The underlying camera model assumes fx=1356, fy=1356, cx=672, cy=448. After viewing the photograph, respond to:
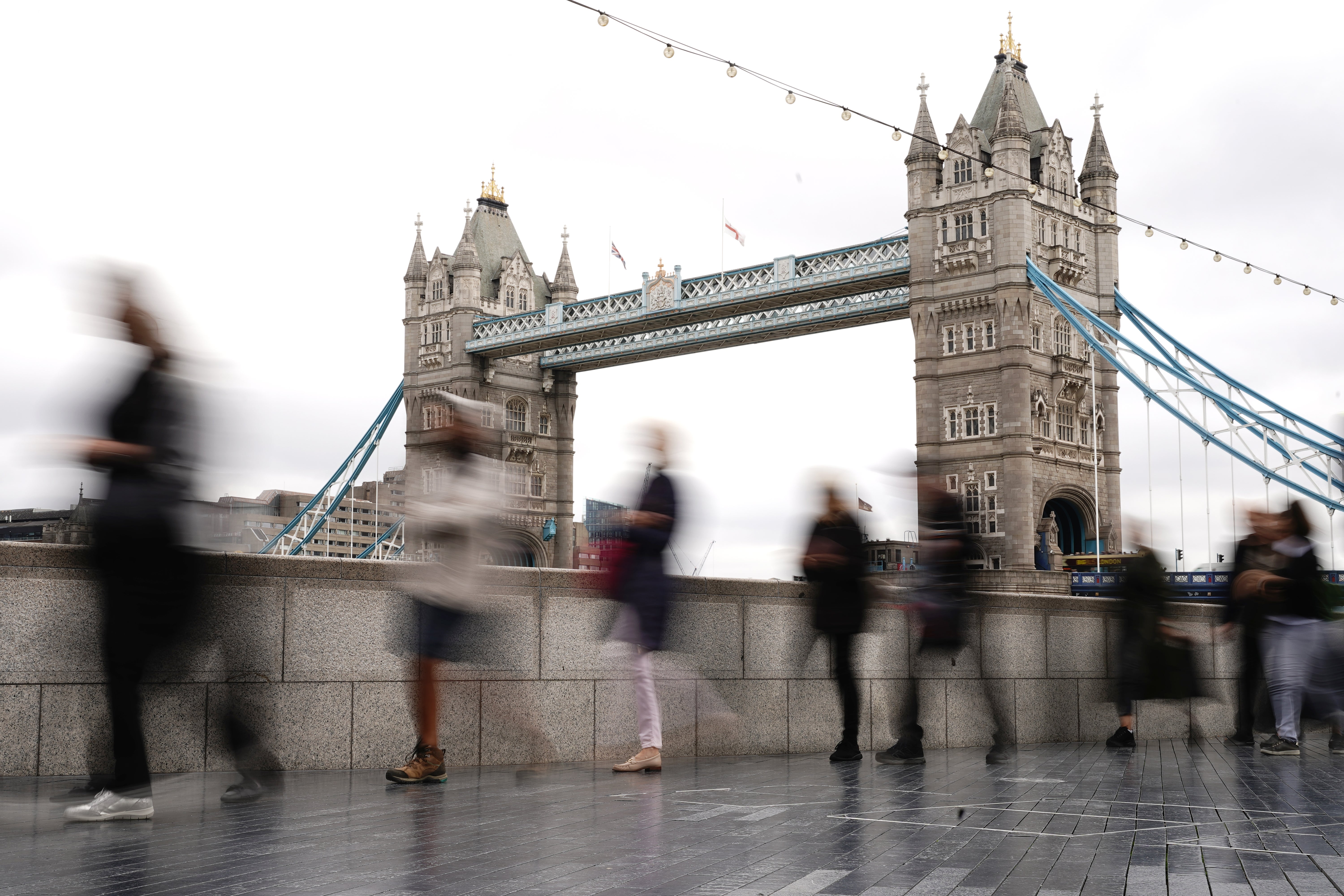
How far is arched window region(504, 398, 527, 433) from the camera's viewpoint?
63.8 m

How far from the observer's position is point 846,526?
22.4ft

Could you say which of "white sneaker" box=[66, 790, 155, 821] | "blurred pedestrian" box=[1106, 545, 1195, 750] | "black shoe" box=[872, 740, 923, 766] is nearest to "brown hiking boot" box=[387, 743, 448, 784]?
"white sneaker" box=[66, 790, 155, 821]

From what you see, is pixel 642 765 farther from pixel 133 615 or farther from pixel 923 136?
pixel 923 136

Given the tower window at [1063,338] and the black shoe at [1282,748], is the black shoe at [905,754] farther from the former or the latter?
the tower window at [1063,338]

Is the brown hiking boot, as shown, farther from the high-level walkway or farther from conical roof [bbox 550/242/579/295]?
conical roof [bbox 550/242/579/295]

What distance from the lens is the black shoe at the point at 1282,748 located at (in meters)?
7.81

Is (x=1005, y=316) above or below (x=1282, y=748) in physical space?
above

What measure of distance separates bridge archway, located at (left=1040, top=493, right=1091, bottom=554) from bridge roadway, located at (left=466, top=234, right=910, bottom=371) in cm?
852

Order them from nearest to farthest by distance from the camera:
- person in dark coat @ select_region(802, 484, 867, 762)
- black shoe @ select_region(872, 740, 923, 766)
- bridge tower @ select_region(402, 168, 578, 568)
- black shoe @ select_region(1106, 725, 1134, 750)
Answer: person in dark coat @ select_region(802, 484, 867, 762) → black shoe @ select_region(872, 740, 923, 766) → black shoe @ select_region(1106, 725, 1134, 750) → bridge tower @ select_region(402, 168, 578, 568)

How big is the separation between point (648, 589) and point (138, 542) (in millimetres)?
2425

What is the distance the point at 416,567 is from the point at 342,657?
1.00 m

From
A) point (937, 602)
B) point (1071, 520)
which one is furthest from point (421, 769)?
point (1071, 520)

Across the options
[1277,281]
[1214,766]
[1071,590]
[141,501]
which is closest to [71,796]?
[141,501]

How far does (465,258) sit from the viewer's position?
65.4 meters
